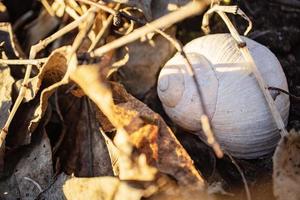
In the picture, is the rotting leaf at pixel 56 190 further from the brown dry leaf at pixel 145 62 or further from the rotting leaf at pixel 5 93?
the brown dry leaf at pixel 145 62

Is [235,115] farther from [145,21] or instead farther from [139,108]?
[145,21]

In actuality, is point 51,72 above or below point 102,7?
below

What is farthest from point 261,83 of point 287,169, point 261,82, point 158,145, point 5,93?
point 5,93

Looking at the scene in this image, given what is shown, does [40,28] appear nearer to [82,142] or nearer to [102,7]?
[102,7]

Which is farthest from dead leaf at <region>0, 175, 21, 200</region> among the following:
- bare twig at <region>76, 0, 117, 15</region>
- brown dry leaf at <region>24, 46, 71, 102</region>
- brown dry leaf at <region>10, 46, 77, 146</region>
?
bare twig at <region>76, 0, 117, 15</region>

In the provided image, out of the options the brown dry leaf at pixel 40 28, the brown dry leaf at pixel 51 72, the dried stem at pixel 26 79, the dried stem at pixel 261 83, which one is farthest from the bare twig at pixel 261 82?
the brown dry leaf at pixel 40 28
